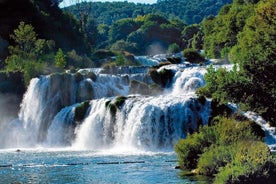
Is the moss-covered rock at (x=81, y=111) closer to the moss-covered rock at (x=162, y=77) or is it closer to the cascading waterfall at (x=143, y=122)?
the cascading waterfall at (x=143, y=122)

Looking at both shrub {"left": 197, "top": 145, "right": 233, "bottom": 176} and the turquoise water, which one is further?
the turquoise water

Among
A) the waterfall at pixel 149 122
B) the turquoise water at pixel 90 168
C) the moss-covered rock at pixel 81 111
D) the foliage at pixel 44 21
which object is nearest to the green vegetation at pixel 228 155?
the turquoise water at pixel 90 168

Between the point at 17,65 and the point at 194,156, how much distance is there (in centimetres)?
4285

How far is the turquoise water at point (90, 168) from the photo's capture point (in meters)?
30.3

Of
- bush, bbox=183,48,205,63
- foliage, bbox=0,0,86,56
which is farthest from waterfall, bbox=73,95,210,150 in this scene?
foliage, bbox=0,0,86,56

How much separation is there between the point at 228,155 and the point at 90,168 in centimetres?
1026

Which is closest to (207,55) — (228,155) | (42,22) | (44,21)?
(44,21)

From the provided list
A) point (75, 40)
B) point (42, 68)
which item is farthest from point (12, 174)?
point (75, 40)

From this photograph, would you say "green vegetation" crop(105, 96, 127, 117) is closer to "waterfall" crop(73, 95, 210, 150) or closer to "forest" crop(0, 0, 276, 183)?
"waterfall" crop(73, 95, 210, 150)

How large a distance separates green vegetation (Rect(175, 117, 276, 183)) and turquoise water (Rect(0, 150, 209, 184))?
46.7 inches

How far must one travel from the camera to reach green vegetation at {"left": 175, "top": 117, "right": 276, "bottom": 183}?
24.0 metres

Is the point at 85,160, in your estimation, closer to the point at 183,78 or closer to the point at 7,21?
the point at 183,78

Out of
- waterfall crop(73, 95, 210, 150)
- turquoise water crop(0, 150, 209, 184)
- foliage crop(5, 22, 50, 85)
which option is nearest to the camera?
turquoise water crop(0, 150, 209, 184)

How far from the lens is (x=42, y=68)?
66.9 metres
